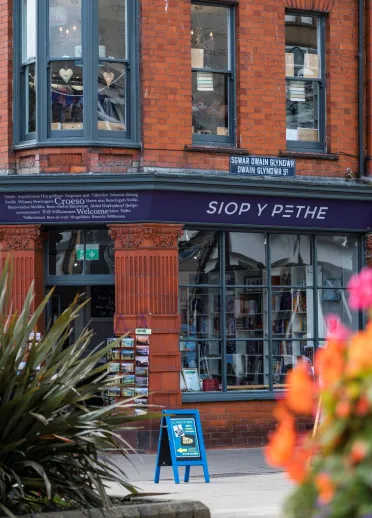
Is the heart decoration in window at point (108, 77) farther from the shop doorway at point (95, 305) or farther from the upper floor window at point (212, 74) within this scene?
the shop doorway at point (95, 305)

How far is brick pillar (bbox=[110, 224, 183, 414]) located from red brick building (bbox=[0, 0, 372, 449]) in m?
0.02

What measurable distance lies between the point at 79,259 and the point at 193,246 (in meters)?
1.78

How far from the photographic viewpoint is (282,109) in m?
19.5

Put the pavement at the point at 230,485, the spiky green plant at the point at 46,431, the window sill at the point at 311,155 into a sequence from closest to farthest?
the spiky green plant at the point at 46,431 → the pavement at the point at 230,485 → the window sill at the point at 311,155

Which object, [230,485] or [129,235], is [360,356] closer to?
[230,485]

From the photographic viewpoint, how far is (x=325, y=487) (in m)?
2.76

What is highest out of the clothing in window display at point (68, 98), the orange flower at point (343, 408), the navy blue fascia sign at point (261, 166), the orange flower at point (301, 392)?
the clothing in window display at point (68, 98)

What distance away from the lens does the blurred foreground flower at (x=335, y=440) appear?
273 cm

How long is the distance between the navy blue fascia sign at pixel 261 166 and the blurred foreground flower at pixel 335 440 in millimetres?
15984

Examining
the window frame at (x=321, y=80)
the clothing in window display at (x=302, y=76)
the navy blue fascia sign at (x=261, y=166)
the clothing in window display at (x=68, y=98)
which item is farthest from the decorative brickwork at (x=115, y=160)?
the window frame at (x=321, y=80)

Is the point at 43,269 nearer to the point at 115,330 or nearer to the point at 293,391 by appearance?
the point at 115,330

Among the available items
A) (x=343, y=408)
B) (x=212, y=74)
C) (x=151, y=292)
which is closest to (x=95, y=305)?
(x=151, y=292)

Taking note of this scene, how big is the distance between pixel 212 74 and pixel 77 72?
7.55ft

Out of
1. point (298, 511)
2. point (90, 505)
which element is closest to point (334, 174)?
point (90, 505)
